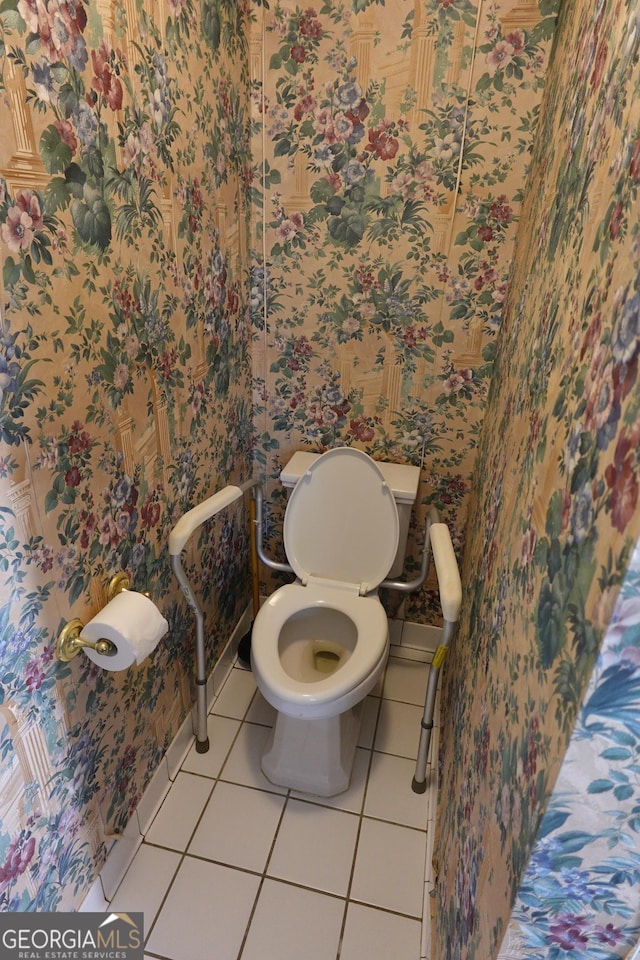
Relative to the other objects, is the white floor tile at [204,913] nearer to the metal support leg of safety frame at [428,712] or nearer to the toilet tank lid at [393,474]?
the metal support leg of safety frame at [428,712]

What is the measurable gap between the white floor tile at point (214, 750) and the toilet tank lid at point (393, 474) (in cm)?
78

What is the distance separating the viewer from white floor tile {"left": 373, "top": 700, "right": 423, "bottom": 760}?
5.61 feet

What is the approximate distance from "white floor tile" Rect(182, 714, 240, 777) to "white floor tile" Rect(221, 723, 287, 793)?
0.9 inches

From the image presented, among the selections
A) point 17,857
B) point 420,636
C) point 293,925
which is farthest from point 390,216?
point 293,925

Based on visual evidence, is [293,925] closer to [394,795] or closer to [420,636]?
[394,795]

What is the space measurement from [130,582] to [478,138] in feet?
4.67

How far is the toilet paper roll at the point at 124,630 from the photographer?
1.06 m

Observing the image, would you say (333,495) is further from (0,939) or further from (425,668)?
(0,939)

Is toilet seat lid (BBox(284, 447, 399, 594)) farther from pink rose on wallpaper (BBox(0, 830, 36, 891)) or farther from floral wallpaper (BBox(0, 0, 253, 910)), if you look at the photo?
pink rose on wallpaper (BBox(0, 830, 36, 891))

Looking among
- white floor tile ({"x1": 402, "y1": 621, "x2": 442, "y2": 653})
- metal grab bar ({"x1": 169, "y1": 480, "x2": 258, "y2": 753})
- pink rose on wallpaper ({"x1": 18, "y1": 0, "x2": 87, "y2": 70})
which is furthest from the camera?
white floor tile ({"x1": 402, "y1": 621, "x2": 442, "y2": 653})

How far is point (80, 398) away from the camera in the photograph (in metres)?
1.02

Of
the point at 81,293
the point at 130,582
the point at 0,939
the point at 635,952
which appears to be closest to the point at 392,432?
the point at 130,582

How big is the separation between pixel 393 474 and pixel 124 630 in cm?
98

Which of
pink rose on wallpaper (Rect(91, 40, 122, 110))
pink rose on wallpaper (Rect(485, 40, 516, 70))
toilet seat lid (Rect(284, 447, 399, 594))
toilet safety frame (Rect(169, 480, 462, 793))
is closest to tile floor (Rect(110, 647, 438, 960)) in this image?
toilet safety frame (Rect(169, 480, 462, 793))
